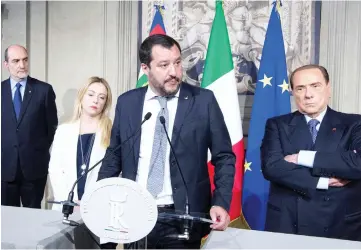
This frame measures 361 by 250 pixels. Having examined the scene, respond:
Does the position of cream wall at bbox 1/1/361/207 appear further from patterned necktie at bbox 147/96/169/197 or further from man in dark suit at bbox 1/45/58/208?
patterned necktie at bbox 147/96/169/197

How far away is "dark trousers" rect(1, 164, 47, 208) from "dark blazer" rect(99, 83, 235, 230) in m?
1.62

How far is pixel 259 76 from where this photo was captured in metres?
3.38

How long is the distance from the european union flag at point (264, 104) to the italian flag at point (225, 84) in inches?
2.5

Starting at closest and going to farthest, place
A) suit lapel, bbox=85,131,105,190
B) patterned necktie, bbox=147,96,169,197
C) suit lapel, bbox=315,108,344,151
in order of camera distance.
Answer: patterned necktie, bbox=147,96,169,197
suit lapel, bbox=315,108,344,151
suit lapel, bbox=85,131,105,190

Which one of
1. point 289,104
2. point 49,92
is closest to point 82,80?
point 49,92

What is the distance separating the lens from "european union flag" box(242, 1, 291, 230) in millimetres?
3254

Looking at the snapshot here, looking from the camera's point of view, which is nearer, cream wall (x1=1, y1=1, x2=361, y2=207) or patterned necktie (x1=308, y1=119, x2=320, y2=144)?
patterned necktie (x1=308, y1=119, x2=320, y2=144)

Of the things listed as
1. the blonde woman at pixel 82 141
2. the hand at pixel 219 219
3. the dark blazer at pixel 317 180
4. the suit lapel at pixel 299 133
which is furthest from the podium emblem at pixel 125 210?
the blonde woman at pixel 82 141

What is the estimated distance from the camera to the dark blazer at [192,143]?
1.88m

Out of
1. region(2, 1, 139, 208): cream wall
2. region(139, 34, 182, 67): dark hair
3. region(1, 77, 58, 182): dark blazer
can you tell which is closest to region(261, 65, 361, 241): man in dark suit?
region(139, 34, 182, 67): dark hair

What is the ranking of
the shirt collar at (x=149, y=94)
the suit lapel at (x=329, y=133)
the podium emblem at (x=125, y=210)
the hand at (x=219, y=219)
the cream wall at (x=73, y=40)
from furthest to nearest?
the cream wall at (x=73, y=40) < the suit lapel at (x=329, y=133) < the shirt collar at (x=149, y=94) < the hand at (x=219, y=219) < the podium emblem at (x=125, y=210)

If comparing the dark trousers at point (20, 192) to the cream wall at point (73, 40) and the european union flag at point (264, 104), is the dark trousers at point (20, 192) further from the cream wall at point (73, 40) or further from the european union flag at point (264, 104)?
the european union flag at point (264, 104)

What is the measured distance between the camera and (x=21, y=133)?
3324 mm

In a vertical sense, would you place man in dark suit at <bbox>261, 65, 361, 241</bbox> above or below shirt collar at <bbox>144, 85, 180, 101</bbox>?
below
